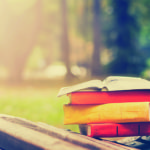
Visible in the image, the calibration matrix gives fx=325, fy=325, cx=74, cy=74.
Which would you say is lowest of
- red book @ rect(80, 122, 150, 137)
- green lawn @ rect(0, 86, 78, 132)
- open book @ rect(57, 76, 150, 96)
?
red book @ rect(80, 122, 150, 137)

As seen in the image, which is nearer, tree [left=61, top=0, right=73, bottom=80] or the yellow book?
the yellow book

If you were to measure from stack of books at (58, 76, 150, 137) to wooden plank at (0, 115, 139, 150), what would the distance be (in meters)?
0.11

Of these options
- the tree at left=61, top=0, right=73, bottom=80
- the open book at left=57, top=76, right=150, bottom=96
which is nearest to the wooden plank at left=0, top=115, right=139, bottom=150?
the open book at left=57, top=76, right=150, bottom=96

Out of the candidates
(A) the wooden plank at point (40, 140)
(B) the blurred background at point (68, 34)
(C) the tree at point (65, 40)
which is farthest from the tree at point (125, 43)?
(A) the wooden plank at point (40, 140)

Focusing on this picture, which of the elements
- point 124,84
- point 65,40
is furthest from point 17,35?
point 124,84

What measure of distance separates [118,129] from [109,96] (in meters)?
0.14

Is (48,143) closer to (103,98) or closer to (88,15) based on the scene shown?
(103,98)

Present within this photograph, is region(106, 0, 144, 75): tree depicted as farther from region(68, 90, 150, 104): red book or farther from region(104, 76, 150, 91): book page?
region(68, 90, 150, 104): red book

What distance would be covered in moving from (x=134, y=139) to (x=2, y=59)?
13.0 meters

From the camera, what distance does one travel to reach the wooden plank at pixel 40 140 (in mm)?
1114

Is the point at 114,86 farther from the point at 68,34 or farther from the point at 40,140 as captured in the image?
the point at 68,34

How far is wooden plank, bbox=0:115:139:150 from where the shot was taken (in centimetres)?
111

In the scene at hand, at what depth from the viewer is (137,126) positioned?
1.36 metres

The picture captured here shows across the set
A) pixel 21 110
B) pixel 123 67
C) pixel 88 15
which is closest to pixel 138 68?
pixel 123 67
